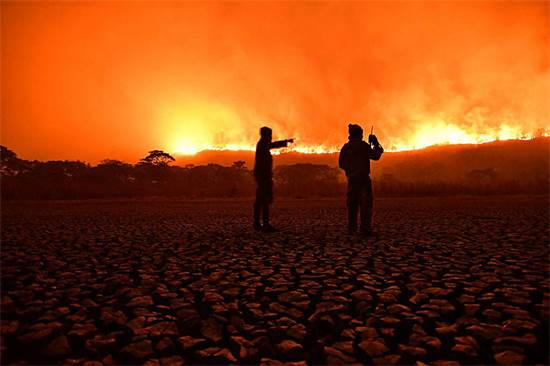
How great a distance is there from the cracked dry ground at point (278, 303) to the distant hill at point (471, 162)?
47.0 metres

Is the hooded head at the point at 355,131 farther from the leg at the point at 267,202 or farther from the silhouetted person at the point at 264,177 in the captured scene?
the leg at the point at 267,202

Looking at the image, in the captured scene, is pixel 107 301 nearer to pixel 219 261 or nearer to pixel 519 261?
pixel 219 261

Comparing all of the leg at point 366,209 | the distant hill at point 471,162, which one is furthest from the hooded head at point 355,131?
the distant hill at point 471,162

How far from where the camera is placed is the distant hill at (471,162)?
5333cm

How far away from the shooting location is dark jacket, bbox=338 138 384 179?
22.8ft

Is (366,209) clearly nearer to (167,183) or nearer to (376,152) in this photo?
(376,152)

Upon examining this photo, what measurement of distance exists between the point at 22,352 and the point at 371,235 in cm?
604

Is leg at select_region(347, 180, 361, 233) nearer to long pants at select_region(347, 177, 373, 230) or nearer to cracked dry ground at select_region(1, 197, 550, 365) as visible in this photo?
long pants at select_region(347, 177, 373, 230)

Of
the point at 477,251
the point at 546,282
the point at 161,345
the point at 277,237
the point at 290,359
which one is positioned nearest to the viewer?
the point at 290,359

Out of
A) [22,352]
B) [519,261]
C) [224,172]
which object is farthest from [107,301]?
[224,172]

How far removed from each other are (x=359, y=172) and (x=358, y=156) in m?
0.36

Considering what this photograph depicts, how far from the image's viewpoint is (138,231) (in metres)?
7.93

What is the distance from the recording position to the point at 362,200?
22.6ft

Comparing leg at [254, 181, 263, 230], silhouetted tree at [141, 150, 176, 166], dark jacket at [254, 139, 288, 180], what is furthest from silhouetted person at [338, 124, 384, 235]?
silhouetted tree at [141, 150, 176, 166]
